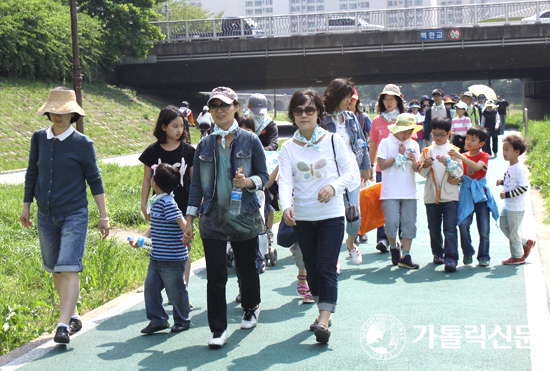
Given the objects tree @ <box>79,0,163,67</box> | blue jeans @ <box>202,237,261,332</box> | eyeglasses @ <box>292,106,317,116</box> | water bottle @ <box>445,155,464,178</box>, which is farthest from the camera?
tree @ <box>79,0,163,67</box>

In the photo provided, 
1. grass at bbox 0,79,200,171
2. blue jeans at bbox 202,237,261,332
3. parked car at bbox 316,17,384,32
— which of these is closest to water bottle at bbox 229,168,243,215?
blue jeans at bbox 202,237,261,332

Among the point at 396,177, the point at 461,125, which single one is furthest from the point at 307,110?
the point at 461,125

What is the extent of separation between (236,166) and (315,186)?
611 millimetres

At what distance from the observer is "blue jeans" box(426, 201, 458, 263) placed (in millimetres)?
6672

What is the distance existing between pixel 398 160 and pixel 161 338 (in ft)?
10.4

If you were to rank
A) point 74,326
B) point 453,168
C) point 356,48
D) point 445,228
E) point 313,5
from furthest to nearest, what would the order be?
point 313,5 < point 356,48 < point 445,228 < point 453,168 < point 74,326

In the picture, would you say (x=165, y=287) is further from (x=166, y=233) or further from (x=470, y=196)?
(x=470, y=196)

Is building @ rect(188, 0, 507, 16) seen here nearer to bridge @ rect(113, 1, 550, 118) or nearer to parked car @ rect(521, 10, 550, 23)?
bridge @ rect(113, 1, 550, 118)

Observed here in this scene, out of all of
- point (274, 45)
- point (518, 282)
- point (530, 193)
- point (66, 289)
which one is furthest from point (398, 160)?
point (274, 45)

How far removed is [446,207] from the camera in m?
6.82

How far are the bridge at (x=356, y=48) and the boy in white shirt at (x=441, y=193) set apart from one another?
30.0 meters

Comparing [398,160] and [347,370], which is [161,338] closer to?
[347,370]

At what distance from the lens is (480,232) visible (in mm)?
6863

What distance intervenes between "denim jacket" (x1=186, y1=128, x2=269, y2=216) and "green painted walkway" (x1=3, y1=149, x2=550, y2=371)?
1016mm
